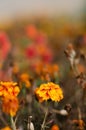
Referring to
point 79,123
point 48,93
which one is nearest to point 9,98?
point 48,93

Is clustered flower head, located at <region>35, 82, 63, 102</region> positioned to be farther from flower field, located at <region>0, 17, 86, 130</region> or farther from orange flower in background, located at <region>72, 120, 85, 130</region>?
orange flower in background, located at <region>72, 120, 85, 130</region>

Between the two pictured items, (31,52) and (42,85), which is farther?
(31,52)

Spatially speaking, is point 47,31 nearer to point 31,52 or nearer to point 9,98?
point 31,52

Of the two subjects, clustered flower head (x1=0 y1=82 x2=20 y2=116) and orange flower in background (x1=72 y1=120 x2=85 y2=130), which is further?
orange flower in background (x1=72 y1=120 x2=85 y2=130)

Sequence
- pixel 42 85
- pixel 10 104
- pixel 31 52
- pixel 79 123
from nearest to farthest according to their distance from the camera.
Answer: pixel 10 104 → pixel 42 85 → pixel 79 123 → pixel 31 52

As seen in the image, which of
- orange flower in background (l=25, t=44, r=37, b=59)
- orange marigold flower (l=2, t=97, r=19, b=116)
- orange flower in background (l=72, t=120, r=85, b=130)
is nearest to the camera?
orange marigold flower (l=2, t=97, r=19, b=116)

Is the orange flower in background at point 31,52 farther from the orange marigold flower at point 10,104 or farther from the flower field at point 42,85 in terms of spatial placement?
the orange marigold flower at point 10,104

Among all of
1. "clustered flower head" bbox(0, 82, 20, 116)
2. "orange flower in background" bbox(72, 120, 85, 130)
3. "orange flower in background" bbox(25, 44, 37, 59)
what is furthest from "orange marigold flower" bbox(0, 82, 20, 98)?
"orange flower in background" bbox(25, 44, 37, 59)

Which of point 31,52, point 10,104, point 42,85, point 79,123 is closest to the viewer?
point 10,104

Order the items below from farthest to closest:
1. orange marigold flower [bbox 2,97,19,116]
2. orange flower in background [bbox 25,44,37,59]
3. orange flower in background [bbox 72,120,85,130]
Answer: orange flower in background [bbox 25,44,37,59], orange flower in background [bbox 72,120,85,130], orange marigold flower [bbox 2,97,19,116]

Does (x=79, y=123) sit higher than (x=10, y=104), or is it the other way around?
(x=10, y=104)
